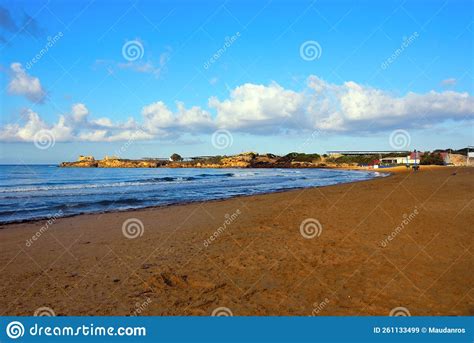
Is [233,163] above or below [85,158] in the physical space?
below

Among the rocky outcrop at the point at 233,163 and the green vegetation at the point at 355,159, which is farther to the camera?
the green vegetation at the point at 355,159

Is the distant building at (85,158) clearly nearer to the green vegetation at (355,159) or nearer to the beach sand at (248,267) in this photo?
the green vegetation at (355,159)

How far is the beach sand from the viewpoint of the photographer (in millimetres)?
5652

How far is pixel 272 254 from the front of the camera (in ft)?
28.1

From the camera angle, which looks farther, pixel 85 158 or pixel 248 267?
pixel 85 158

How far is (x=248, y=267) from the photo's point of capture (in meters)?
7.57

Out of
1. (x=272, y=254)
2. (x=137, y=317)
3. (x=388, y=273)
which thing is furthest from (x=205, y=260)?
(x=388, y=273)

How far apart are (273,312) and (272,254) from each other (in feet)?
10.7

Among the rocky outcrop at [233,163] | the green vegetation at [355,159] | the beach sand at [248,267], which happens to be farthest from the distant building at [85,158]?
the beach sand at [248,267]

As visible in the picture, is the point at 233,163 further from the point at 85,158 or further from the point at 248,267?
the point at 248,267

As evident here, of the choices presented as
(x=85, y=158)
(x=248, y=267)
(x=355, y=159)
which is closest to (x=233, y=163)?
(x=355, y=159)

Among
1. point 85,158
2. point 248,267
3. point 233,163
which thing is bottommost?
point 248,267

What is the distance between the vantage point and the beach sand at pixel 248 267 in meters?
5.65

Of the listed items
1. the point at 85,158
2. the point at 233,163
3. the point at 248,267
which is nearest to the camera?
the point at 248,267
